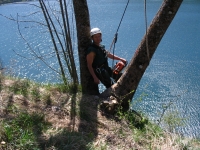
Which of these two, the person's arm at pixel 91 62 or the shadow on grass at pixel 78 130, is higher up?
the person's arm at pixel 91 62

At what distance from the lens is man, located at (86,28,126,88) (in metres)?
3.52

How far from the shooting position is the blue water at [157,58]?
8.40 meters

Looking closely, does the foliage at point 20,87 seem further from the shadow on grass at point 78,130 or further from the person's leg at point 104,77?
the person's leg at point 104,77

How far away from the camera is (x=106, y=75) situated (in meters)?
3.79

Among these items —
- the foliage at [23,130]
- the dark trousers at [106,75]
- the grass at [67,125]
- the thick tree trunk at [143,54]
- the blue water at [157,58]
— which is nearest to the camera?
the foliage at [23,130]

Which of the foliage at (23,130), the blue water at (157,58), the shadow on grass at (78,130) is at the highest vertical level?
the foliage at (23,130)

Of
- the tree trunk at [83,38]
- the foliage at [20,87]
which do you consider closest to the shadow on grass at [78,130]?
the tree trunk at [83,38]

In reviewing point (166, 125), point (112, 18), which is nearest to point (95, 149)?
point (166, 125)

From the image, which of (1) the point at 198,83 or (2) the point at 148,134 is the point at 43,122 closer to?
(2) the point at 148,134

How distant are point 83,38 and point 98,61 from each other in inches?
16.2

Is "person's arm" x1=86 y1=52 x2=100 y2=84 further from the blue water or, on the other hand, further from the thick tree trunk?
the blue water

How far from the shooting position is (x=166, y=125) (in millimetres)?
3652

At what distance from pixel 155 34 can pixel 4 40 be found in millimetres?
13664

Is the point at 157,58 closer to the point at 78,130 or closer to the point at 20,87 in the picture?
the point at 20,87
